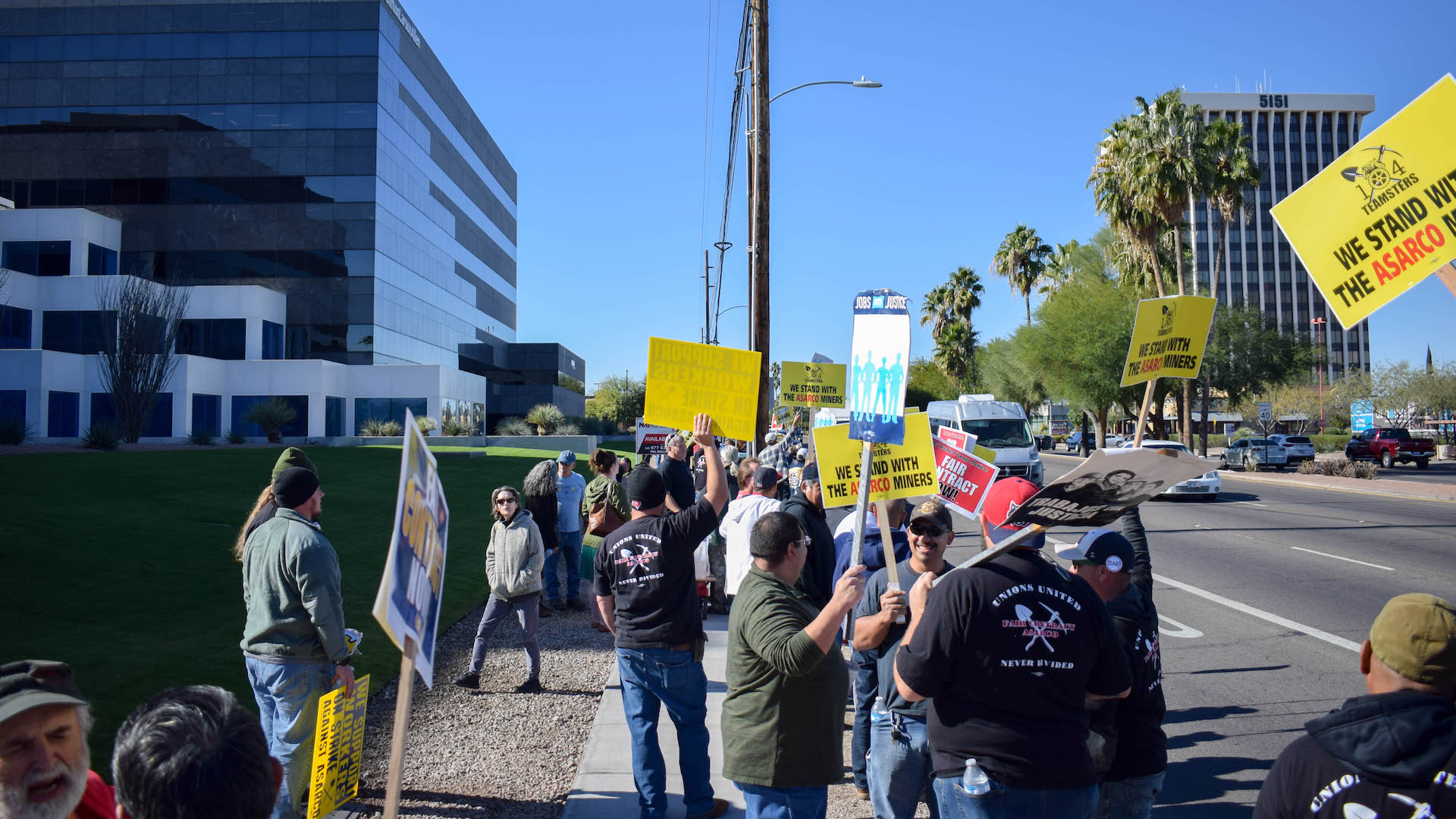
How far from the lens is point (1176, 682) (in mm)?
7449

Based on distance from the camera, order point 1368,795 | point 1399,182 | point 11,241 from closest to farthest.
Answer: point 1368,795
point 1399,182
point 11,241

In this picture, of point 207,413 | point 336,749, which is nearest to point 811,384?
point 336,749

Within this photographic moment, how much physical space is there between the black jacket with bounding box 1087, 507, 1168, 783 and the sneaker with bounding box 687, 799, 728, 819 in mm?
2381

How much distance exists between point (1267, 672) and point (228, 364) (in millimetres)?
45911

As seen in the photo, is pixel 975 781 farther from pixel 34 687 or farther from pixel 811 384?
pixel 811 384

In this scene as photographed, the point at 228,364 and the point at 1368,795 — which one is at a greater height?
the point at 228,364

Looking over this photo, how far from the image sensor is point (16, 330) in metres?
39.2

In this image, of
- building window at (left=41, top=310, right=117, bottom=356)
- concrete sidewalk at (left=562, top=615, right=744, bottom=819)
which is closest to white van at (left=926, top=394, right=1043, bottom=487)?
concrete sidewalk at (left=562, top=615, right=744, bottom=819)

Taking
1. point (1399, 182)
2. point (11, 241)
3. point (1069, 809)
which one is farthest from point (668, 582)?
point (11, 241)

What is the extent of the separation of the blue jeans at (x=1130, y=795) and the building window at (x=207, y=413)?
144ft

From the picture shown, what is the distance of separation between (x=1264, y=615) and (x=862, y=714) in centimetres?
690

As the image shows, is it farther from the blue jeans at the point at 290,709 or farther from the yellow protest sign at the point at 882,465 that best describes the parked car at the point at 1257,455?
the blue jeans at the point at 290,709

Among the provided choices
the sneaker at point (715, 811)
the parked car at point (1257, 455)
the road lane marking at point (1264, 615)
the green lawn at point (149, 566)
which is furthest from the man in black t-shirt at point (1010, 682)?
the parked car at point (1257, 455)

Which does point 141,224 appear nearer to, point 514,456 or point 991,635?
point 514,456
